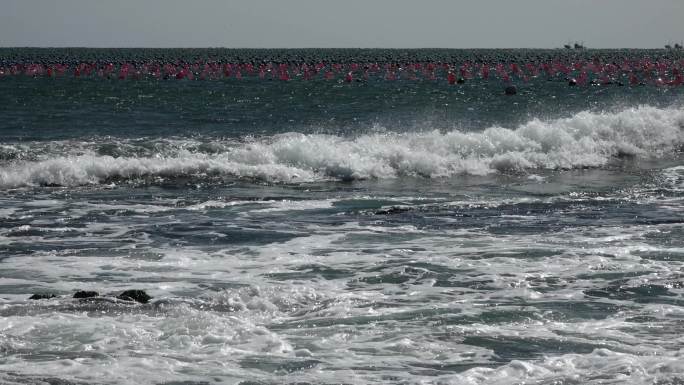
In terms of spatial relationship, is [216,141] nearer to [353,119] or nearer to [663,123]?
[353,119]

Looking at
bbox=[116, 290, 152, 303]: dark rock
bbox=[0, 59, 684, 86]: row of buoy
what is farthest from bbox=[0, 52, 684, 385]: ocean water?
bbox=[0, 59, 684, 86]: row of buoy

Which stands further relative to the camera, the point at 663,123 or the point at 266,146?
the point at 663,123

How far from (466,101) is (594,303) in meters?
35.8

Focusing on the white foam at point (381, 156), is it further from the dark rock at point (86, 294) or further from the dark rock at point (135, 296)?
the dark rock at point (135, 296)

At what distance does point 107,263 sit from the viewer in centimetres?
1338

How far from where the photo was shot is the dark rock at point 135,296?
11.0 m

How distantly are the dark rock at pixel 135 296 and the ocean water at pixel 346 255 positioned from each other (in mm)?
168

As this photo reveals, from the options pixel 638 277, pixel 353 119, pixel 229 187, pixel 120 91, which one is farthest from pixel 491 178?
pixel 120 91

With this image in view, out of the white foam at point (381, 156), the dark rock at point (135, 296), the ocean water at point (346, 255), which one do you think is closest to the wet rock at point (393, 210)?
the ocean water at point (346, 255)

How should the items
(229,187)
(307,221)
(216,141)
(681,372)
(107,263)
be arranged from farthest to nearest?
(216,141) < (229,187) < (307,221) < (107,263) < (681,372)

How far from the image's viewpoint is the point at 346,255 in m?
13.9

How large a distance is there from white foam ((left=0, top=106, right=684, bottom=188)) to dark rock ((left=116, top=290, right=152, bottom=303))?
11.6m

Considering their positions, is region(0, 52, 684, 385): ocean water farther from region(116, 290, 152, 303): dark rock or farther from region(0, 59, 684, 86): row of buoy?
region(0, 59, 684, 86): row of buoy

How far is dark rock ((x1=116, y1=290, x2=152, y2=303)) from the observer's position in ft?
36.2
